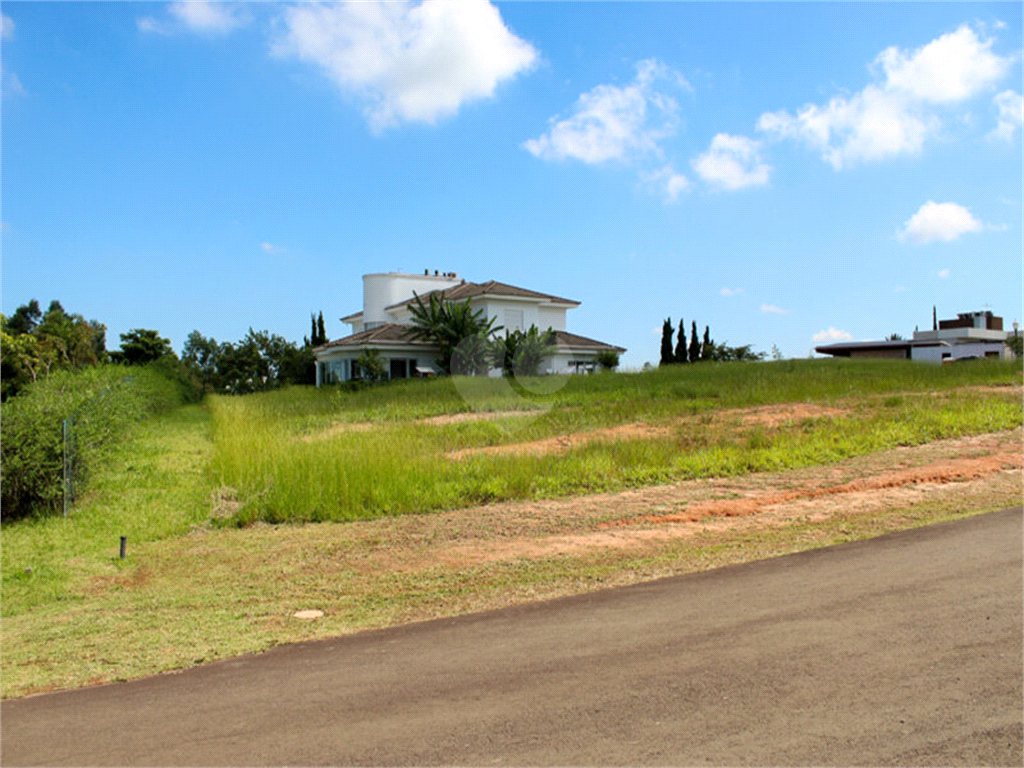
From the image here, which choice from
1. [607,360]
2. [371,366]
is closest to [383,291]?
[371,366]

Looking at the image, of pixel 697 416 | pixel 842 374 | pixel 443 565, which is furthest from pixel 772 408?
pixel 443 565

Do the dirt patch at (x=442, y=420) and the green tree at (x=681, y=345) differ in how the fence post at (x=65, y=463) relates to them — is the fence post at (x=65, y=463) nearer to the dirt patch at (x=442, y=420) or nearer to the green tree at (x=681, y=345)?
the dirt patch at (x=442, y=420)

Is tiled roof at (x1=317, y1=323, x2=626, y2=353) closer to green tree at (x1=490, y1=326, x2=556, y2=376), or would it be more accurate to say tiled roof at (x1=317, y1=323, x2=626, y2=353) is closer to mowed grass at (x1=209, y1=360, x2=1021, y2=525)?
green tree at (x1=490, y1=326, x2=556, y2=376)

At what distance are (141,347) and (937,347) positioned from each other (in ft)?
187

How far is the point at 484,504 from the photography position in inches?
437

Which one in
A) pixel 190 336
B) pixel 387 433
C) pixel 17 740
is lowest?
pixel 17 740

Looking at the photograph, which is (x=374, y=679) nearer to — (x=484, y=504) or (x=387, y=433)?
(x=484, y=504)

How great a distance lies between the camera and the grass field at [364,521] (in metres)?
6.42

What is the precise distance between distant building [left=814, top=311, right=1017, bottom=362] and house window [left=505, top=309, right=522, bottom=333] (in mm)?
29669

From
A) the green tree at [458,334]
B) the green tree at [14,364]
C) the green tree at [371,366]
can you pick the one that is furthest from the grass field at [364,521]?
the green tree at [458,334]

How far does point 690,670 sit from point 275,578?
475 centimetres

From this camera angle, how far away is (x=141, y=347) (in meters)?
51.5

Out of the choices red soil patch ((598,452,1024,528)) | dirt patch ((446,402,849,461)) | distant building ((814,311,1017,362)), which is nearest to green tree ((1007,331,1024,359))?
distant building ((814,311,1017,362))

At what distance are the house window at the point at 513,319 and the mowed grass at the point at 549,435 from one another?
11.4 meters
